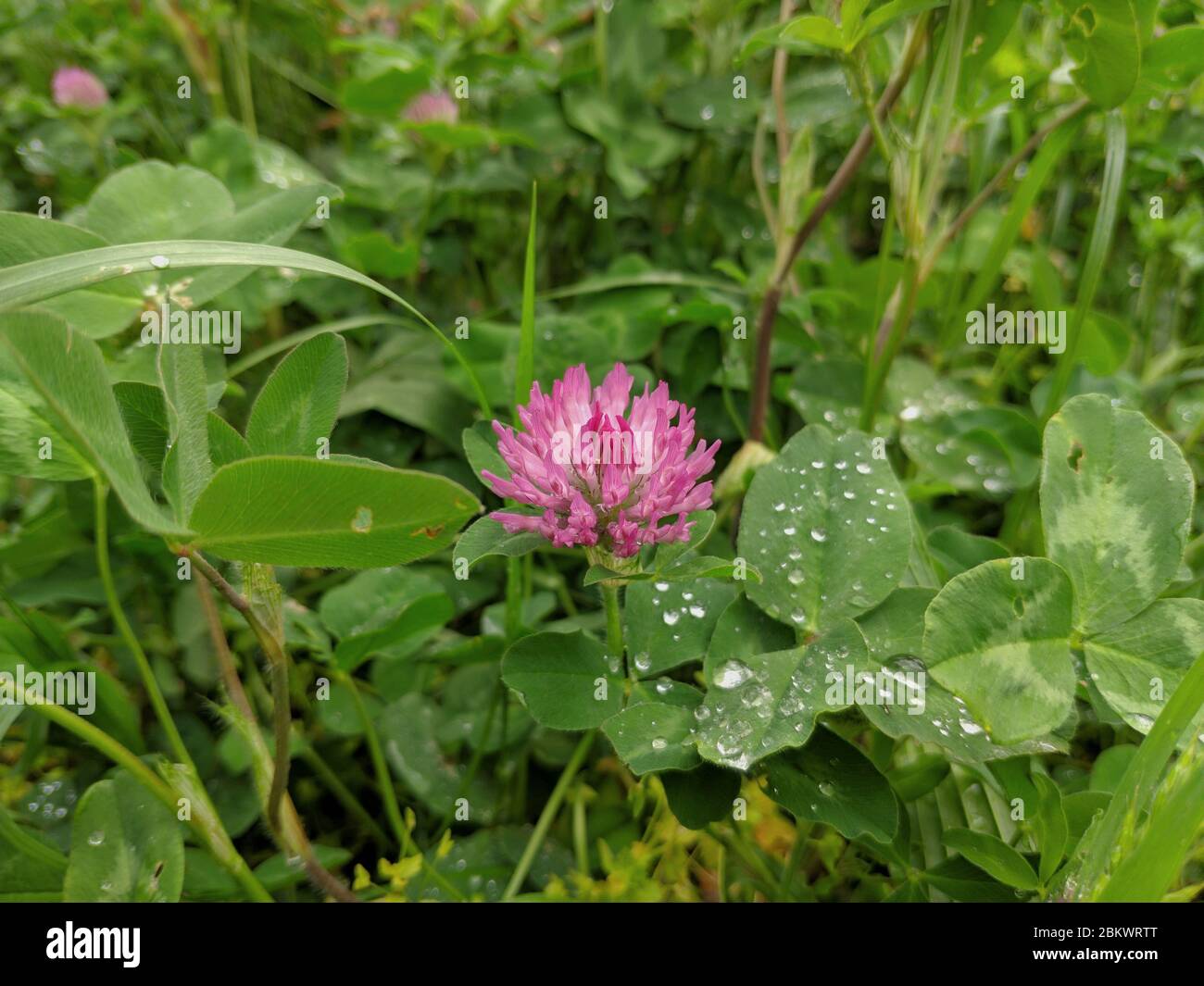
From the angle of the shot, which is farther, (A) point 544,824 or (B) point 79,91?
(B) point 79,91

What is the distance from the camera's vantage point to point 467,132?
1078 mm

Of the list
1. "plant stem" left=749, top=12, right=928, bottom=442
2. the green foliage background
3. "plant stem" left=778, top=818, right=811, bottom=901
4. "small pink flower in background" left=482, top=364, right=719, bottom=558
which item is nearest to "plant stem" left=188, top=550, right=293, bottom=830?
the green foliage background

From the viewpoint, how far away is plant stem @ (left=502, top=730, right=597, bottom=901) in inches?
27.4

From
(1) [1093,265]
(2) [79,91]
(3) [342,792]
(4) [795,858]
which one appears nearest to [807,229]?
(1) [1093,265]

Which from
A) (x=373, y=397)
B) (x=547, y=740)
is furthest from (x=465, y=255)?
(x=547, y=740)

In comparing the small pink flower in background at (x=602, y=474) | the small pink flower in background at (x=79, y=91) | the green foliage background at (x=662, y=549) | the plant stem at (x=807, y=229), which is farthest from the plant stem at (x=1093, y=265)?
the small pink flower in background at (x=79, y=91)

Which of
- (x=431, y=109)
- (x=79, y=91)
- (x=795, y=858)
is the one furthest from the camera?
(x=79, y=91)

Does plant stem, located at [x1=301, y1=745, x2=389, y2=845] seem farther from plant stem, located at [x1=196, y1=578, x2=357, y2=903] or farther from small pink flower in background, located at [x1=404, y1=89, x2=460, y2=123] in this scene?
small pink flower in background, located at [x1=404, y1=89, x2=460, y2=123]

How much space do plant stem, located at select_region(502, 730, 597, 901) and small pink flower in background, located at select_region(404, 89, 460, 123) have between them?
0.82 meters

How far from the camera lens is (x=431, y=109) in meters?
1.18

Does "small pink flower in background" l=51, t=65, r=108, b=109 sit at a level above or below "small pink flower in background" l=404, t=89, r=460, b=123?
above

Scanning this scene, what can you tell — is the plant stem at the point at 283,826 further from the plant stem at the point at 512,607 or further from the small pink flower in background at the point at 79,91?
the small pink flower in background at the point at 79,91

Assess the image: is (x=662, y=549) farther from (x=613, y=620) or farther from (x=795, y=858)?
(x=795, y=858)

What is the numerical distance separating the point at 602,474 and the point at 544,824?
1.12 feet
